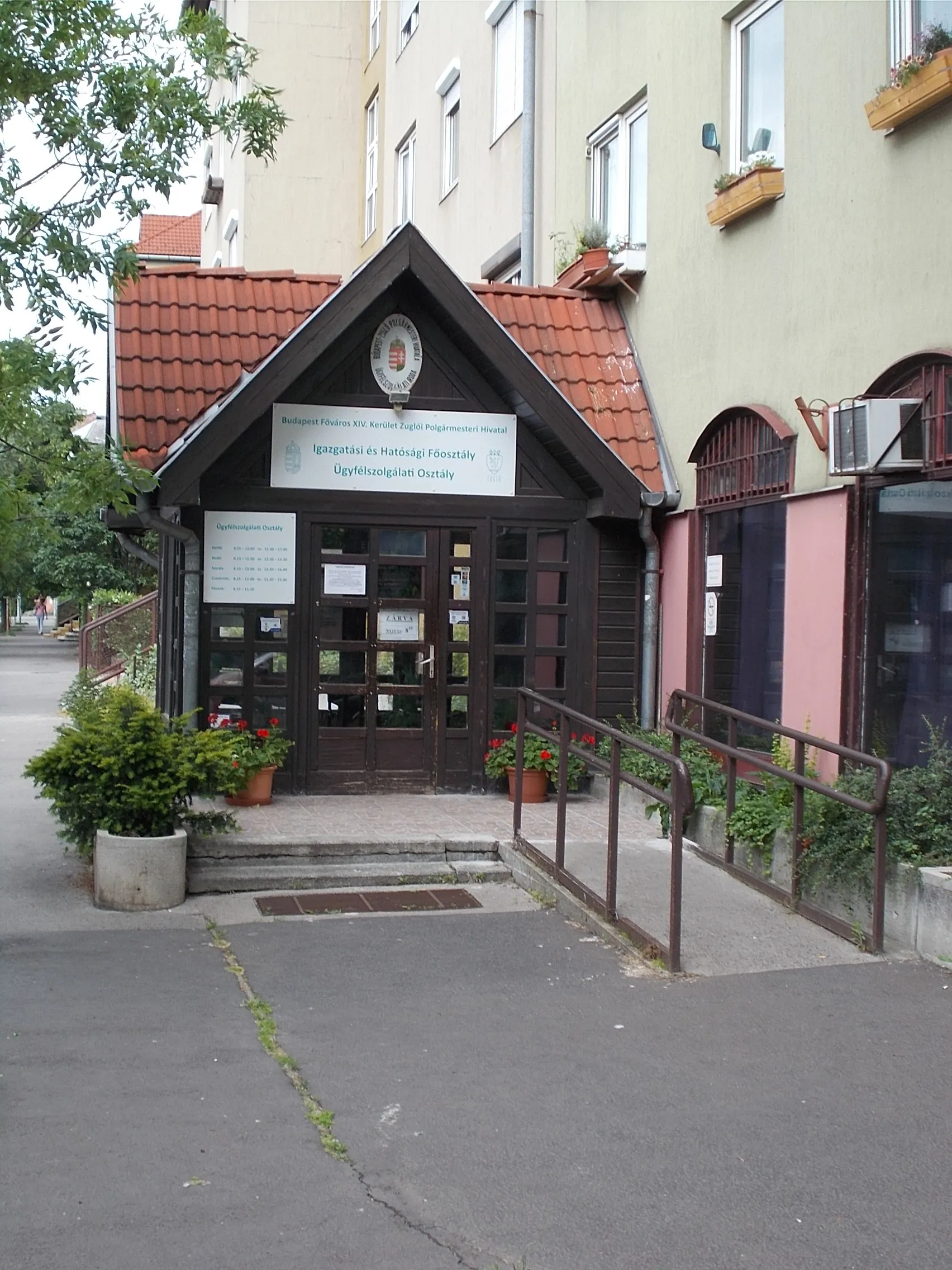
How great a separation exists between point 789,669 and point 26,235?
5465mm

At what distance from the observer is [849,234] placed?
28.3ft

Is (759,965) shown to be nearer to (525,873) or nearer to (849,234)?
(525,873)

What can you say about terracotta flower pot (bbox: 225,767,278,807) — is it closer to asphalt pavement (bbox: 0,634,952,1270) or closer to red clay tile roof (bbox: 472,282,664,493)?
asphalt pavement (bbox: 0,634,952,1270)

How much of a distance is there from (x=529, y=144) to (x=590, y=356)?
3983 mm

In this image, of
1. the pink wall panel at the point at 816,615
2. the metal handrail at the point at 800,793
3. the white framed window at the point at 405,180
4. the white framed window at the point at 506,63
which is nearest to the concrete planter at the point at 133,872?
the metal handrail at the point at 800,793

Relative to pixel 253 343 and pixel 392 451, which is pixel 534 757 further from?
pixel 253 343

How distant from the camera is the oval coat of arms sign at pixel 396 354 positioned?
11.0 m

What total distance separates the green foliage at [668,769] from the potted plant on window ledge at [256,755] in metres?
2.40

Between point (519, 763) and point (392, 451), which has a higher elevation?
point (392, 451)

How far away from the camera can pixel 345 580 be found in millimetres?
10977

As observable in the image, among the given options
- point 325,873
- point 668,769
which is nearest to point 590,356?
point 668,769

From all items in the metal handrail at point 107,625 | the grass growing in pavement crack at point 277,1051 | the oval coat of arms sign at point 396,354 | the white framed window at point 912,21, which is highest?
the white framed window at point 912,21

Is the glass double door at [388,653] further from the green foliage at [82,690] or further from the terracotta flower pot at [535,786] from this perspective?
the green foliage at [82,690]

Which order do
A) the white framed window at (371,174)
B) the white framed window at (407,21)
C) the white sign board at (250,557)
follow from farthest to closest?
the white framed window at (371,174) → the white framed window at (407,21) → the white sign board at (250,557)
